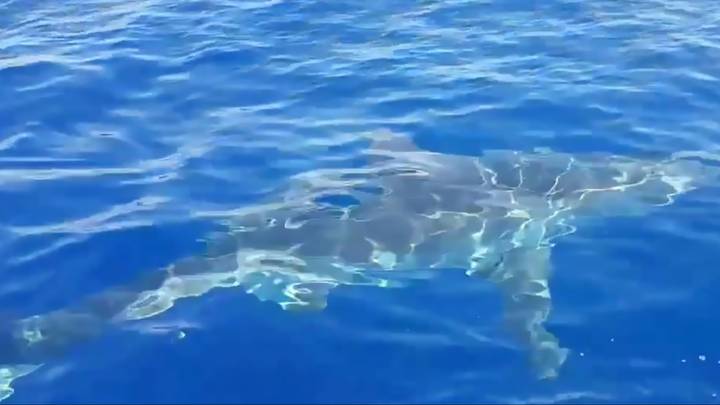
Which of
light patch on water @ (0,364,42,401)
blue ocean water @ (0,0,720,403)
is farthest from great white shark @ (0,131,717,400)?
blue ocean water @ (0,0,720,403)

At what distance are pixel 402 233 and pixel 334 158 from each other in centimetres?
215

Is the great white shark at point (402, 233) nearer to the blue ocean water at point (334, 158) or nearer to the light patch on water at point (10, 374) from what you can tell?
the light patch on water at point (10, 374)

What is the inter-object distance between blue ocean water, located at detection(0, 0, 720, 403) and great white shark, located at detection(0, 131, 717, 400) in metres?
0.16

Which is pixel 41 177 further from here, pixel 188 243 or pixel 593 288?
pixel 593 288

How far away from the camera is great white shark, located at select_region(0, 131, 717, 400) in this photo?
8.77 metres

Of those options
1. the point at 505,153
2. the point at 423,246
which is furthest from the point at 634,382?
the point at 505,153

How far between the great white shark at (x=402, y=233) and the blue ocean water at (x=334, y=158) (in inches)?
6.1

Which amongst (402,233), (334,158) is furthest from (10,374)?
(334,158)

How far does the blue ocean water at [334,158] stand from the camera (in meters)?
8.22

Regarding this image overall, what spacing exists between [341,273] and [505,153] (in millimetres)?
2856

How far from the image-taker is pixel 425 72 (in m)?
13.9

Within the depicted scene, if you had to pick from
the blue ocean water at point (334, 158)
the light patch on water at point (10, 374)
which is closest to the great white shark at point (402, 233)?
the light patch on water at point (10, 374)

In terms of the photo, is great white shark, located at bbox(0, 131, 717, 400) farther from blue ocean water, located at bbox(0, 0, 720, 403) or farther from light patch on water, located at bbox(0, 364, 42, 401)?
blue ocean water, located at bbox(0, 0, 720, 403)

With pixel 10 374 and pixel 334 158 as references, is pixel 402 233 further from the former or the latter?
pixel 10 374
